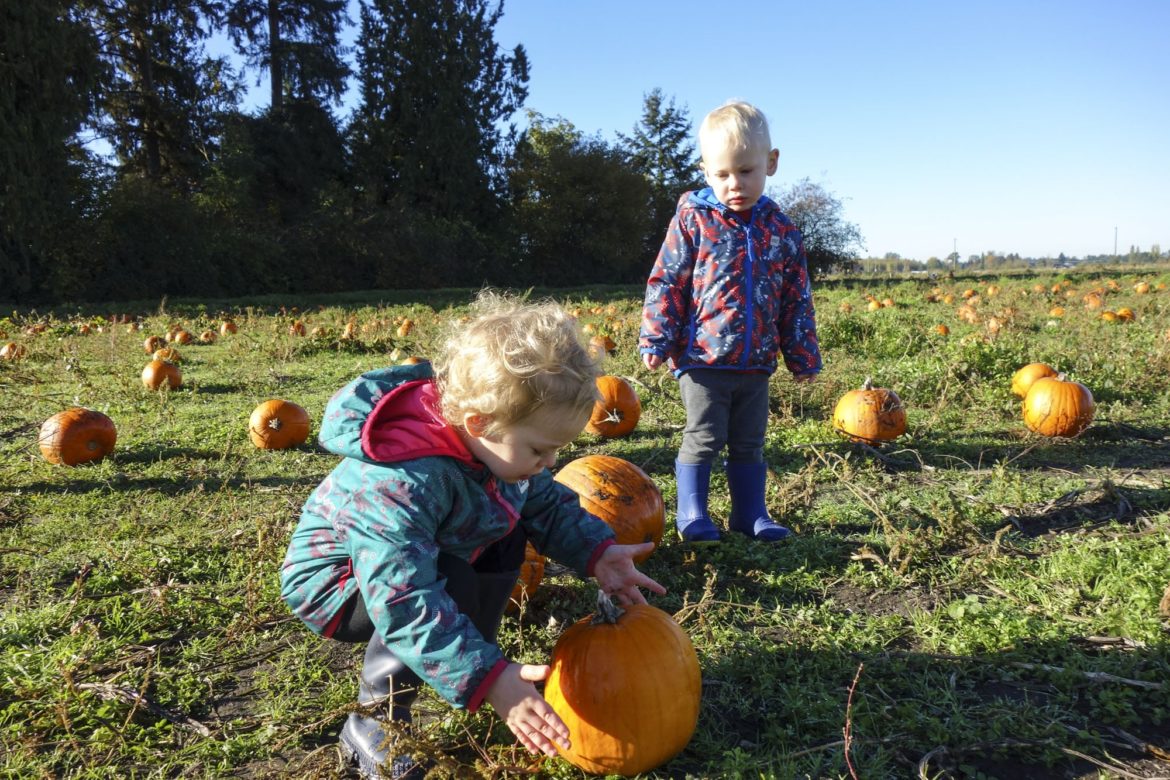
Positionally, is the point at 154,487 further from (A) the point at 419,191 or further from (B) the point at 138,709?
(A) the point at 419,191

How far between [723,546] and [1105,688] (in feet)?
4.84

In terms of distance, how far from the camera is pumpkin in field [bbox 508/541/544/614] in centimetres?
279

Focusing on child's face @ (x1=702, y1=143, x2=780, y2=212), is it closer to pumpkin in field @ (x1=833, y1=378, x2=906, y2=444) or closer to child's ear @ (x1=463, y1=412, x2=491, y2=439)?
pumpkin in field @ (x1=833, y1=378, x2=906, y2=444)

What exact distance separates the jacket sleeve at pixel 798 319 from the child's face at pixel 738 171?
0.38 m

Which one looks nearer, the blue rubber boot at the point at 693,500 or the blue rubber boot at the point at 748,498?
the blue rubber boot at the point at 693,500

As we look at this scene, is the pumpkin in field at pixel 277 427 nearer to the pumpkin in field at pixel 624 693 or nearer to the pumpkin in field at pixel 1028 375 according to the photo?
the pumpkin in field at pixel 624 693

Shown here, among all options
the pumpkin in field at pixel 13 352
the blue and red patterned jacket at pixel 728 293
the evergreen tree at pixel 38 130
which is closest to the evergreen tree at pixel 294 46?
the evergreen tree at pixel 38 130

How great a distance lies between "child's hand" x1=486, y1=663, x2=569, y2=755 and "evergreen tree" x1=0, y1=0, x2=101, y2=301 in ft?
73.7

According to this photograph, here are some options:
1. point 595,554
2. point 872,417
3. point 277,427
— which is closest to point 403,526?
point 595,554

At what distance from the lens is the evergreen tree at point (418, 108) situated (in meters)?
31.5

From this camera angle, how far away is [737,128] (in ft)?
11.0

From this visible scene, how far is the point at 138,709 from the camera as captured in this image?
233 centimetres

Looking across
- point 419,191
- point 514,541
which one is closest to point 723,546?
point 514,541

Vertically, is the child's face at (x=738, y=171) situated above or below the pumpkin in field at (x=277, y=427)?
above
